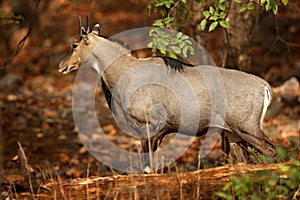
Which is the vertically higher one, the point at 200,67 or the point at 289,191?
the point at 200,67

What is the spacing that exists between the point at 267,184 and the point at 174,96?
8.32 feet

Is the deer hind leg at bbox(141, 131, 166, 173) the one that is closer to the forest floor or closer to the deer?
the deer

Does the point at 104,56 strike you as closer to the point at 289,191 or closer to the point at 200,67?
the point at 200,67

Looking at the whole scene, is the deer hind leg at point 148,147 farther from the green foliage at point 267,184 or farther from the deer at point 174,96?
the green foliage at point 267,184

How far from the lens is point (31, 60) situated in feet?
67.0

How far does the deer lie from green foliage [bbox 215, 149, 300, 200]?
1.60m

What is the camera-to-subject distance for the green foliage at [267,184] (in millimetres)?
5887

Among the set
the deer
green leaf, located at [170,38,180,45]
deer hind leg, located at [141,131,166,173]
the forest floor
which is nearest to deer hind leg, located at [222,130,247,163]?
the deer

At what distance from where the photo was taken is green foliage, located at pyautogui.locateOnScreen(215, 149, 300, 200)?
5.89 meters

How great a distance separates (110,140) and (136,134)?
216 inches

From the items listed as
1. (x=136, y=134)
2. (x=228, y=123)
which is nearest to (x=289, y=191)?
(x=228, y=123)

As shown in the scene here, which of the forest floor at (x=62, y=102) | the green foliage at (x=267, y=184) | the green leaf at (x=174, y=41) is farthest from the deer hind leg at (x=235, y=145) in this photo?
the green foliage at (x=267, y=184)

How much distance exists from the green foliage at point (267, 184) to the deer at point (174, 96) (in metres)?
1.60

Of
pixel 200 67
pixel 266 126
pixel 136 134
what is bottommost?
pixel 266 126
